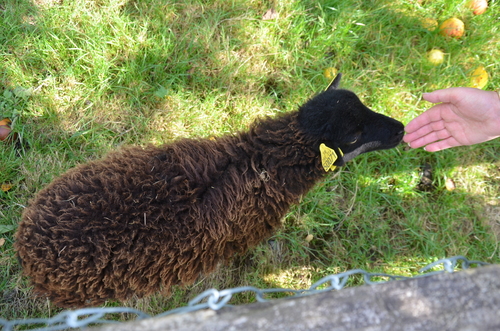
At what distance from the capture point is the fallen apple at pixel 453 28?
13.1 feet

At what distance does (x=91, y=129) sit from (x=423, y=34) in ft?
14.4

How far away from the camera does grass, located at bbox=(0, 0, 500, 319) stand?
3.66 metres

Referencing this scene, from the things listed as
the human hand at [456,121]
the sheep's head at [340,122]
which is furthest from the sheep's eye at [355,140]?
the human hand at [456,121]

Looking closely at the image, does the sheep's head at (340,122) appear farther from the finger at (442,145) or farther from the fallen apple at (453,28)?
the fallen apple at (453,28)

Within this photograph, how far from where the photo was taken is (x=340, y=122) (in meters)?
2.85

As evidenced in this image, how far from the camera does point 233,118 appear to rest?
12.9 ft

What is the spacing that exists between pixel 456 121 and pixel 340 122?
Answer: 4.99 ft

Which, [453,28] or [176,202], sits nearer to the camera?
[176,202]

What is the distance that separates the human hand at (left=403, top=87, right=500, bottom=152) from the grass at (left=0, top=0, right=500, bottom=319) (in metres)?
0.37

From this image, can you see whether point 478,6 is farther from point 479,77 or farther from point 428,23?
point 479,77

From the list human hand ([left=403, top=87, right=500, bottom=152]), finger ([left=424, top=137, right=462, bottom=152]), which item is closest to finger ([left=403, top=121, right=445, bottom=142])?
human hand ([left=403, top=87, right=500, bottom=152])

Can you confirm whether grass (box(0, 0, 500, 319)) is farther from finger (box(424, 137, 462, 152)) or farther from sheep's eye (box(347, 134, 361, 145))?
sheep's eye (box(347, 134, 361, 145))

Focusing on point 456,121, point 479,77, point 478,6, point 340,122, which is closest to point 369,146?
point 340,122

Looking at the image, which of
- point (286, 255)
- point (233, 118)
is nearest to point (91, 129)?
point (233, 118)
